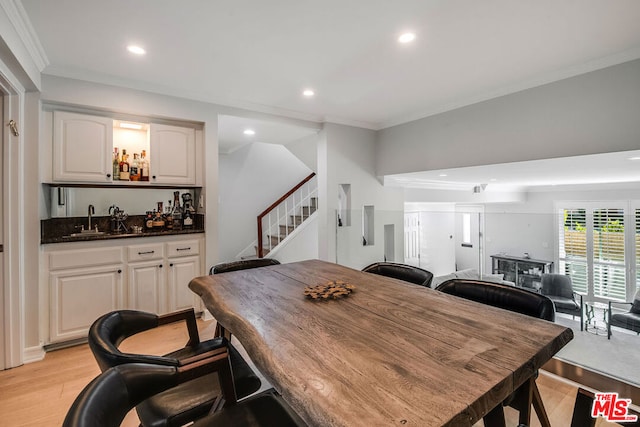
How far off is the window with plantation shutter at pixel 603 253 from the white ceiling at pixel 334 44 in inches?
49.5

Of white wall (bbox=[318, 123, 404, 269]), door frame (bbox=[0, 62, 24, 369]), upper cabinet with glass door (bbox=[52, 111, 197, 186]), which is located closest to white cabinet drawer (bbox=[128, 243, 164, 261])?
upper cabinet with glass door (bbox=[52, 111, 197, 186])

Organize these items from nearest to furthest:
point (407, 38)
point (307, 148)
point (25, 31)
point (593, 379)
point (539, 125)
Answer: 1. point (25, 31)
2. point (407, 38)
3. point (593, 379)
4. point (539, 125)
5. point (307, 148)

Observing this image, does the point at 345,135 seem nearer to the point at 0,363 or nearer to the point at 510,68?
the point at 510,68

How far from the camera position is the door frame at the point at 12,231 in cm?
229

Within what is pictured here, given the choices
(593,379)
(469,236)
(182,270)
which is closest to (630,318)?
(593,379)

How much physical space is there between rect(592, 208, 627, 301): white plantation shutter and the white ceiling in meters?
1.26

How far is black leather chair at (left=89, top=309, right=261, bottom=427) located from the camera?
3.47 ft

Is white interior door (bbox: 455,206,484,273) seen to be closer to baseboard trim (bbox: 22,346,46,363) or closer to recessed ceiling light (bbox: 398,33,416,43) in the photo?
recessed ceiling light (bbox: 398,33,416,43)

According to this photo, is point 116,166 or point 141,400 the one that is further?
point 116,166

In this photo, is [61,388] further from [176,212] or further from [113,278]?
[176,212]

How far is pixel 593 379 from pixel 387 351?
7.50 ft

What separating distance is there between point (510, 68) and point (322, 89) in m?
1.65

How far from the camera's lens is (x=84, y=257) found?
2.68 m

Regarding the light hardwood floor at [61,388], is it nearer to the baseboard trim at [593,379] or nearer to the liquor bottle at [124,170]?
the baseboard trim at [593,379]
